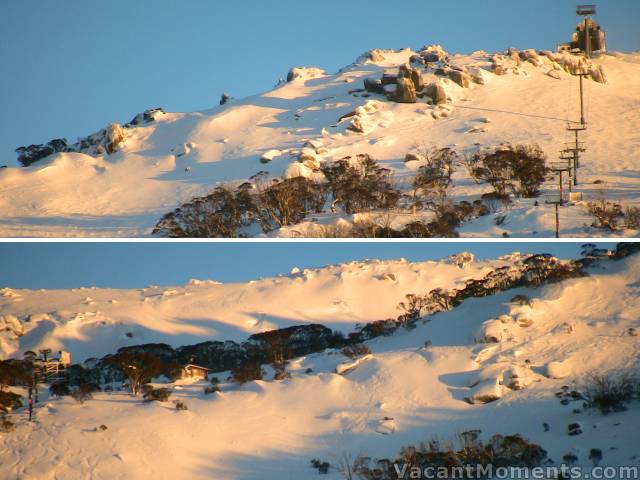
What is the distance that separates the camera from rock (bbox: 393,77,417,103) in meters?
49.2

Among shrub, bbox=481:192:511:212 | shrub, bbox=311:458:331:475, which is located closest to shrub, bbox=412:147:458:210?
shrub, bbox=481:192:511:212

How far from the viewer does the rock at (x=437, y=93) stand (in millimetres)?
48500

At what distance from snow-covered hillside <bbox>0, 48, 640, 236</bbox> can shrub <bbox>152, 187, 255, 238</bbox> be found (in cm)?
133

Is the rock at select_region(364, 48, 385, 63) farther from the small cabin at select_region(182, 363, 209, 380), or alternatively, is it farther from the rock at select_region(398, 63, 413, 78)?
the small cabin at select_region(182, 363, 209, 380)

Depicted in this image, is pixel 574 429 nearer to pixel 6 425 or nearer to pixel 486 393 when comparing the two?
pixel 486 393

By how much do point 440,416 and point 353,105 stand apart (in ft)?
110

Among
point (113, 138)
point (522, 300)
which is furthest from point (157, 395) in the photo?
point (113, 138)

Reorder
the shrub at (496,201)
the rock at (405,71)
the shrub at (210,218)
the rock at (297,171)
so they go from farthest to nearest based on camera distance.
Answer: the rock at (405,71)
the rock at (297,171)
the shrub at (210,218)
the shrub at (496,201)

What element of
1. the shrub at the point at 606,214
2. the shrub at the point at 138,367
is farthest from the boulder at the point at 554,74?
the shrub at the point at 138,367

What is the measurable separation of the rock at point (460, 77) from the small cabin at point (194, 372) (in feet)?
110

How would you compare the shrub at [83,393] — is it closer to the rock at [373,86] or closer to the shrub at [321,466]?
the shrub at [321,466]

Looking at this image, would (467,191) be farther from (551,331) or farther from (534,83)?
(534,83)

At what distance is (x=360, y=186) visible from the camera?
3041cm

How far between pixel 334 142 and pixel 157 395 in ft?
78.2
